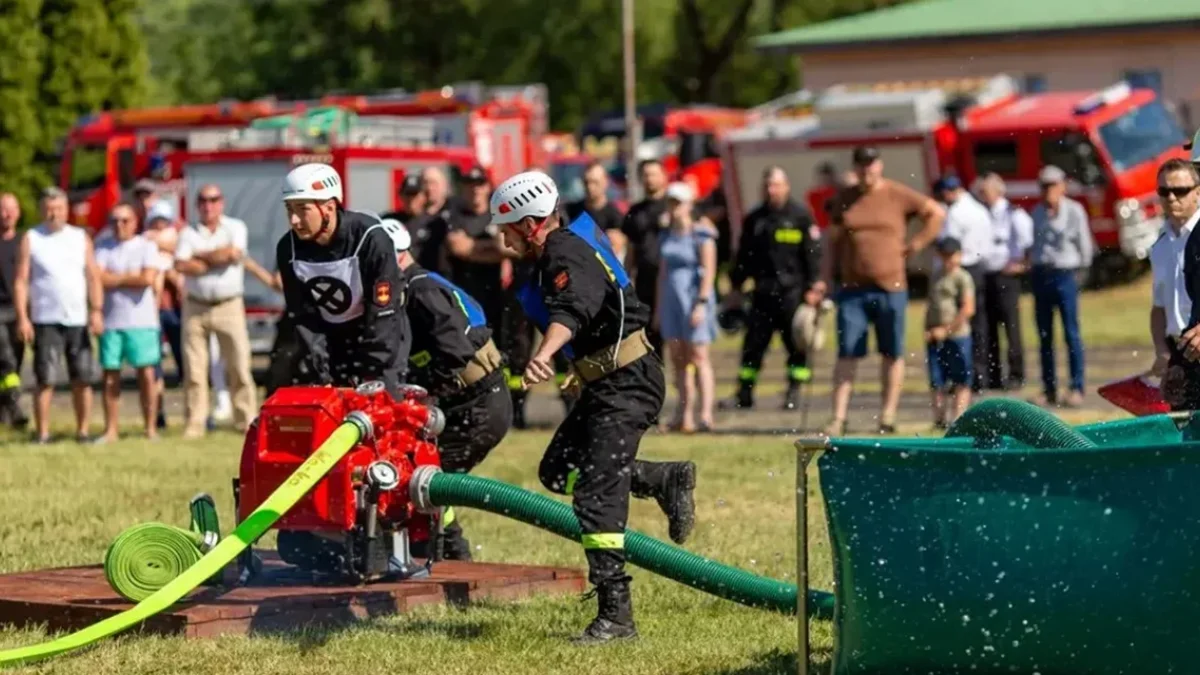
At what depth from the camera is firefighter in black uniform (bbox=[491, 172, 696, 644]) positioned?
875 centimetres

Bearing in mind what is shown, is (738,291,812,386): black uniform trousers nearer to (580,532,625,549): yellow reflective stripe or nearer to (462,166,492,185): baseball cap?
(462,166,492,185): baseball cap

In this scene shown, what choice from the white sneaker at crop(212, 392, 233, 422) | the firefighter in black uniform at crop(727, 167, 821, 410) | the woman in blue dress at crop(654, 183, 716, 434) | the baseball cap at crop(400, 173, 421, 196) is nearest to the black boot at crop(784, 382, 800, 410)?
the firefighter in black uniform at crop(727, 167, 821, 410)

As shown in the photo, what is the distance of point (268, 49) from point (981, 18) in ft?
70.5

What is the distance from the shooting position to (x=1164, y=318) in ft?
36.6

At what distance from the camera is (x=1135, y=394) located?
34.0ft

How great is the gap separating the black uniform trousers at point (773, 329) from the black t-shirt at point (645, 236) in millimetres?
821

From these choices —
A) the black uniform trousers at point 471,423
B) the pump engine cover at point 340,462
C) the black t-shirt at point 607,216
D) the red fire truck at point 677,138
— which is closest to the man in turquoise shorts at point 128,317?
the black t-shirt at point 607,216

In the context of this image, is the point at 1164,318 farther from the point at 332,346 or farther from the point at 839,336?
the point at 839,336

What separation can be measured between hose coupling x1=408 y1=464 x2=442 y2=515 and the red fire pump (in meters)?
0.02

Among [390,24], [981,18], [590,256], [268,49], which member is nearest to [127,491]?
[590,256]

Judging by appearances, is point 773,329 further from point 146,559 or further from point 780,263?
point 146,559

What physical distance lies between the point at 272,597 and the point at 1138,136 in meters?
23.6

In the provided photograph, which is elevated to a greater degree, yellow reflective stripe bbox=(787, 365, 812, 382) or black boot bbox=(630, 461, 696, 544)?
black boot bbox=(630, 461, 696, 544)

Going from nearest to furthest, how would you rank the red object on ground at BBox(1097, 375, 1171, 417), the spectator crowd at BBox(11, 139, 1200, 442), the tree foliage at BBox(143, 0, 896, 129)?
1. the red object on ground at BBox(1097, 375, 1171, 417)
2. the spectator crowd at BBox(11, 139, 1200, 442)
3. the tree foliage at BBox(143, 0, 896, 129)
